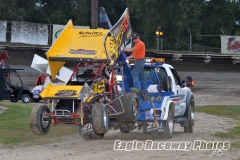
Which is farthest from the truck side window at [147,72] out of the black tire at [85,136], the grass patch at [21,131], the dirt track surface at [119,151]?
the grass patch at [21,131]

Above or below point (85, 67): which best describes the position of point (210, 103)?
below

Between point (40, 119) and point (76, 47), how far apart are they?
1.95 meters

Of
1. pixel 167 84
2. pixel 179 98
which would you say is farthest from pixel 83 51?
pixel 179 98

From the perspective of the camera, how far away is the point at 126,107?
48.8ft

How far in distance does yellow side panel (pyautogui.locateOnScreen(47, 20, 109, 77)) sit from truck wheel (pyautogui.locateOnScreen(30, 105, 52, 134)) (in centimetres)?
101

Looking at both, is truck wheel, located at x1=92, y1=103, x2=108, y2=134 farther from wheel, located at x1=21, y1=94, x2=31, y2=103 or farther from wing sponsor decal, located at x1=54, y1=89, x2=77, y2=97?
wheel, located at x1=21, y1=94, x2=31, y2=103

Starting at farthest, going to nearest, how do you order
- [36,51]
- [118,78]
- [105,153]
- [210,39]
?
[210,39]
[36,51]
[118,78]
[105,153]

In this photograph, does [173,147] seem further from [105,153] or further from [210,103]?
[210,103]

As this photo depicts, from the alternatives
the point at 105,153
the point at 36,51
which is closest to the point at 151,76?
the point at 105,153

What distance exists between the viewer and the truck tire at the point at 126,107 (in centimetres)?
1484

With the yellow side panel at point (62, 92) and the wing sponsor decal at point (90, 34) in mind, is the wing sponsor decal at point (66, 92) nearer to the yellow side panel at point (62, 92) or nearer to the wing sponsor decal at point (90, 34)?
the yellow side panel at point (62, 92)

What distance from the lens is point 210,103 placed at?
107 ft

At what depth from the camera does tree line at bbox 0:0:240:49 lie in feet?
206

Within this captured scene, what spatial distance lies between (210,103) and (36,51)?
16.4m
